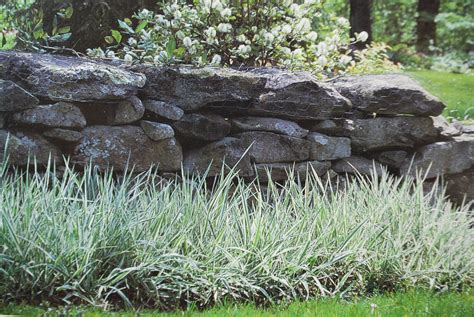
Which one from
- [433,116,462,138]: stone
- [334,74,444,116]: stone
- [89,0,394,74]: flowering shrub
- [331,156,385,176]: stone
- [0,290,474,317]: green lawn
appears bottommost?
[0,290,474,317]: green lawn

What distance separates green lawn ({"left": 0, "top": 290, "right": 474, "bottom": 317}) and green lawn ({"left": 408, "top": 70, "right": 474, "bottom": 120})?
3562 mm

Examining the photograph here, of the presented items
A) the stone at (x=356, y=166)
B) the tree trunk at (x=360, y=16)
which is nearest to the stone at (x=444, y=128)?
the stone at (x=356, y=166)

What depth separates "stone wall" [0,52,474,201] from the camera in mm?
4066

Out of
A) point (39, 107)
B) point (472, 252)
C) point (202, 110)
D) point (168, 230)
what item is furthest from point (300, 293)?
point (39, 107)

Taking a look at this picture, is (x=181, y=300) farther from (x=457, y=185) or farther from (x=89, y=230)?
(x=457, y=185)

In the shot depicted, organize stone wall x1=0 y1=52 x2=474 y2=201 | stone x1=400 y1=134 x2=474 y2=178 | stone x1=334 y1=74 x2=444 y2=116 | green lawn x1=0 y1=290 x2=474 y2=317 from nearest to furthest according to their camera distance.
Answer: green lawn x1=0 y1=290 x2=474 y2=317, stone wall x1=0 y1=52 x2=474 y2=201, stone x1=334 y1=74 x2=444 y2=116, stone x1=400 y1=134 x2=474 y2=178

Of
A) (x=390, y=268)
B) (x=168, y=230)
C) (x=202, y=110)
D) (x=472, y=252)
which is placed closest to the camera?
(x=168, y=230)

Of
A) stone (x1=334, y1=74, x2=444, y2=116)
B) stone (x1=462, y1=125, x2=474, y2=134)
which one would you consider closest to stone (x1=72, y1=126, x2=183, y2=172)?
stone (x1=334, y1=74, x2=444, y2=116)

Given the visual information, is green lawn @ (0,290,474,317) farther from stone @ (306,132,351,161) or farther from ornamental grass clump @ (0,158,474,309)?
stone @ (306,132,351,161)

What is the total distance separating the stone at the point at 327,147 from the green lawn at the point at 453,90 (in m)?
2.21

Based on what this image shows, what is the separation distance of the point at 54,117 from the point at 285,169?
174 centimetres

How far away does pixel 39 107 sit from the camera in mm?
4031

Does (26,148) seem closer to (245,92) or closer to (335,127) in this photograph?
(245,92)

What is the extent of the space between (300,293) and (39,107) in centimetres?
210
